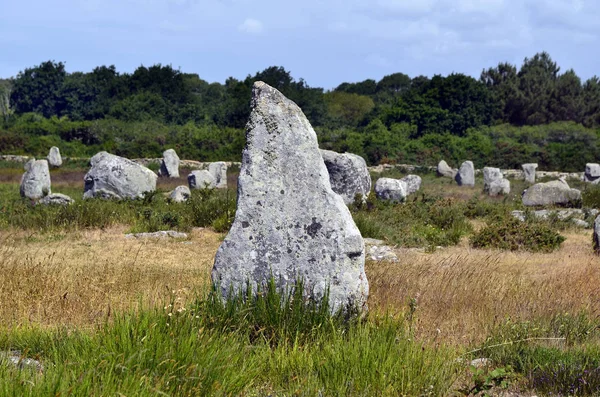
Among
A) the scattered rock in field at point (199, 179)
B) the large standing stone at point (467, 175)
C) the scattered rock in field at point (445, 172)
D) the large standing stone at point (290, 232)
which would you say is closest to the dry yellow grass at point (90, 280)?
the large standing stone at point (290, 232)

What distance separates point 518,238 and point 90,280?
961 centimetres

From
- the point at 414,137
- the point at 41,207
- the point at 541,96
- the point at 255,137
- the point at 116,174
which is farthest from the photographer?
the point at 541,96

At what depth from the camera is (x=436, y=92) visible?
59281 mm

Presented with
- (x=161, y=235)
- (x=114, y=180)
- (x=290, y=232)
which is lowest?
(x=161, y=235)

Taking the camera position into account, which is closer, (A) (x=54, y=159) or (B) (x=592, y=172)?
(B) (x=592, y=172)

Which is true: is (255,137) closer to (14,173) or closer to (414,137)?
(14,173)

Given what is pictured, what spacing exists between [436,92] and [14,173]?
36.3 m

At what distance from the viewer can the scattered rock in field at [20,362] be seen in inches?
170

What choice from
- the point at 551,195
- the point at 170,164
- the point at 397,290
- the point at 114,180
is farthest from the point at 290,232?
the point at 170,164

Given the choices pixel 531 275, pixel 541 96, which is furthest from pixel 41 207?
pixel 541 96

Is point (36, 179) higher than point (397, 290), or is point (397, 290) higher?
point (36, 179)

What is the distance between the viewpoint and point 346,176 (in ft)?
68.6

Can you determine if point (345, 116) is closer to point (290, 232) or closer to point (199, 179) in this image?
point (199, 179)

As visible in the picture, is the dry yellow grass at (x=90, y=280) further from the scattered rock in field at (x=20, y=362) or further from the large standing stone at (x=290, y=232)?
the scattered rock in field at (x=20, y=362)
